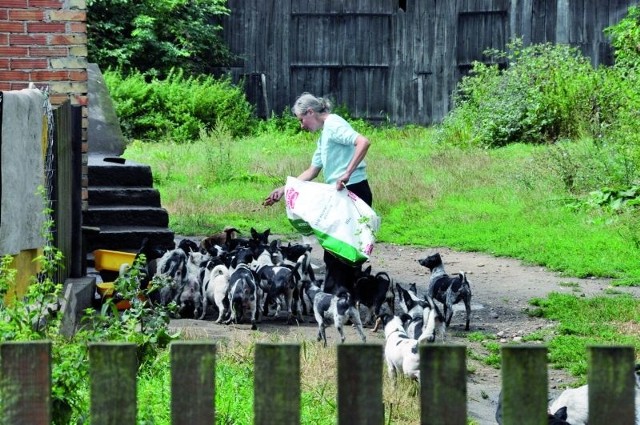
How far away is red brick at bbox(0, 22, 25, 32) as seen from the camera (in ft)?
33.2

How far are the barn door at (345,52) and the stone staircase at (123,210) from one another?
15.6 m

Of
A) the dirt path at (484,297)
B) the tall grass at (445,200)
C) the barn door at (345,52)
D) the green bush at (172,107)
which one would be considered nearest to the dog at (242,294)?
the dirt path at (484,297)

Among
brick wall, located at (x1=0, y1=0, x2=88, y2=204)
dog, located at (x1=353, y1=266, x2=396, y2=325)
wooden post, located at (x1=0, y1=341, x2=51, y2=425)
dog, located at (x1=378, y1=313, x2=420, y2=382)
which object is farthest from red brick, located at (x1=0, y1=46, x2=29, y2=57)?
wooden post, located at (x1=0, y1=341, x2=51, y2=425)

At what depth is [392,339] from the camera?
7.55m

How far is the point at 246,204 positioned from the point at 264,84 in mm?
11573

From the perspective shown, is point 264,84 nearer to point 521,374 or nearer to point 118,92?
point 118,92

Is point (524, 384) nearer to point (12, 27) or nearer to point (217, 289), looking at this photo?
point (217, 289)

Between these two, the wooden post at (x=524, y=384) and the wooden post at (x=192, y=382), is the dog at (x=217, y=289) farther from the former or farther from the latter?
the wooden post at (x=524, y=384)

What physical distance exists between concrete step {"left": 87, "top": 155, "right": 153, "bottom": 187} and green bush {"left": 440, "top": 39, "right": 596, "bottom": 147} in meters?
10.3

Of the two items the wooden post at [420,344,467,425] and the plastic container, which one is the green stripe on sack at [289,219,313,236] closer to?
the plastic container

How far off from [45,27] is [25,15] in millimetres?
195

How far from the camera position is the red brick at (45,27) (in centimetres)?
1022

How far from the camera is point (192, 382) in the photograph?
3.01 meters

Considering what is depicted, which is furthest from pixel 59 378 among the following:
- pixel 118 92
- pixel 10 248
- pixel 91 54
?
pixel 91 54
